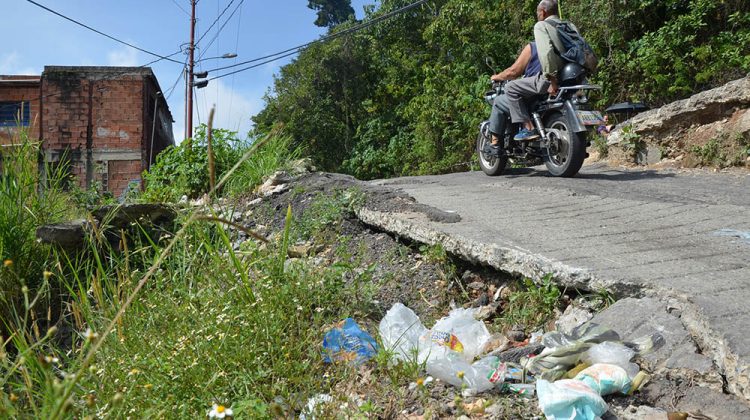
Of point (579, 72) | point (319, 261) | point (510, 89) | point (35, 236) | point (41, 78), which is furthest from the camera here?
point (41, 78)

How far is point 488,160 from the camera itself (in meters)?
6.81

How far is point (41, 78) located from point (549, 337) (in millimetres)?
21051

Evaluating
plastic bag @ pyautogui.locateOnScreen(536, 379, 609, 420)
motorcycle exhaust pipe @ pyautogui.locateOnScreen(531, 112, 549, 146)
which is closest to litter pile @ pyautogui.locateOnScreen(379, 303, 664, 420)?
plastic bag @ pyautogui.locateOnScreen(536, 379, 609, 420)

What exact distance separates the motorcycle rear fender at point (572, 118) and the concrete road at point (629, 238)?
50cm

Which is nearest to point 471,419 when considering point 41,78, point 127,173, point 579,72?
point 579,72

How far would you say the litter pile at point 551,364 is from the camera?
1786 millimetres

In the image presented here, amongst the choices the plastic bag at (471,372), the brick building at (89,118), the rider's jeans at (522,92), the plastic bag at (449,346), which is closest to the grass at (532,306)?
the plastic bag at (449,346)

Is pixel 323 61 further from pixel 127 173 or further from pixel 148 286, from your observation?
pixel 148 286

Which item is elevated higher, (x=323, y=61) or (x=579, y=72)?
(x=323, y=61)

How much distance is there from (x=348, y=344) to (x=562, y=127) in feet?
13.2

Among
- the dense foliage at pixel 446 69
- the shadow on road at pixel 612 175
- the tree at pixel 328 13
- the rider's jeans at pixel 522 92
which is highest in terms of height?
the tree at pixel 328 13

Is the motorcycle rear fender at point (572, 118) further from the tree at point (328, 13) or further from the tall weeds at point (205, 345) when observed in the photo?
the tree at point (328, 13)

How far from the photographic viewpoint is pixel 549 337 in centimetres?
224

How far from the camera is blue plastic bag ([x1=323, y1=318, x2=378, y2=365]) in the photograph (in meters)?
2.30
